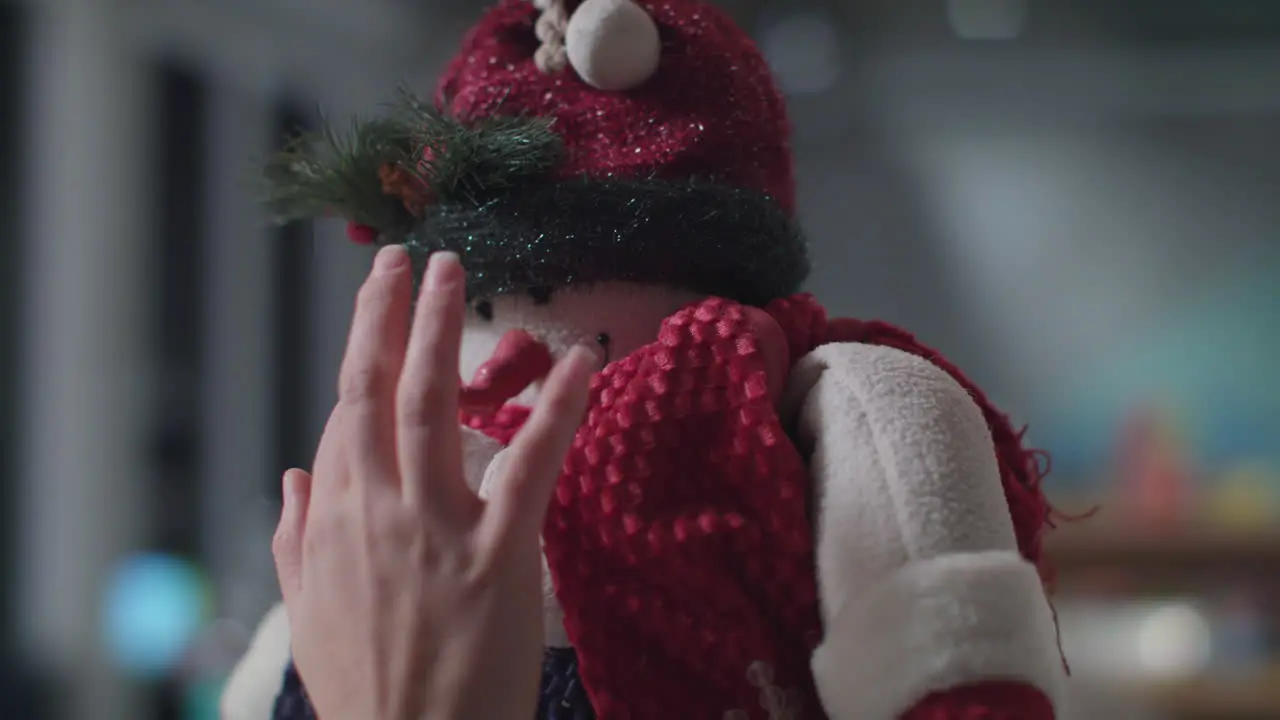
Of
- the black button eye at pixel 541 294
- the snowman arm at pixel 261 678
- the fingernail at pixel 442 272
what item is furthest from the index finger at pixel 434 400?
the snowman arm at pixel 261 678

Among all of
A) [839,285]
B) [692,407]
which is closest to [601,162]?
[692,407]

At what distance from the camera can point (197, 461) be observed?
7.23ft

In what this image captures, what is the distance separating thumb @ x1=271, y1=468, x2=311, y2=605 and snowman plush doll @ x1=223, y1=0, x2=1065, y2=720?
83 millimetres

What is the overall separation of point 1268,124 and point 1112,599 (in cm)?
108

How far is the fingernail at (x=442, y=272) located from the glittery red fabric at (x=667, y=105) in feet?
0.35

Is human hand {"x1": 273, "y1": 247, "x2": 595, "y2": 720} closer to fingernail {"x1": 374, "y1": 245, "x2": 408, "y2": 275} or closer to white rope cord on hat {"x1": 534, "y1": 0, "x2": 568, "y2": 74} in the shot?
fingernail {"x1": 374, "y1": 245, "x2": 408, "y2": 275}

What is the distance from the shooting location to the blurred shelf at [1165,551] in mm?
1994

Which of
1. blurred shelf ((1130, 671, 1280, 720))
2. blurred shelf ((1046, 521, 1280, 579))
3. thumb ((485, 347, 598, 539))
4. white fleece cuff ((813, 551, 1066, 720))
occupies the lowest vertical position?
blurred shelf ((1130, 671, 1280, 720))

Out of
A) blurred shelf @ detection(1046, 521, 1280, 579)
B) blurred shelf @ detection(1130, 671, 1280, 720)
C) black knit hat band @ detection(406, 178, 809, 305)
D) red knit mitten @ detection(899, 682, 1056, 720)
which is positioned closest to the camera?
red knit mitten @ detection(899, 682, 1056, 720)

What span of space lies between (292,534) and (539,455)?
141mm

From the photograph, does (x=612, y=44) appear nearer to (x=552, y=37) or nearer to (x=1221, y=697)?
(x=552, y=37)

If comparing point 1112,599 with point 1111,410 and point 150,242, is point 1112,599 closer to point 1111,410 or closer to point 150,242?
point 1111,410

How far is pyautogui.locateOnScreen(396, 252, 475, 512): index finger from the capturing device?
0.44m

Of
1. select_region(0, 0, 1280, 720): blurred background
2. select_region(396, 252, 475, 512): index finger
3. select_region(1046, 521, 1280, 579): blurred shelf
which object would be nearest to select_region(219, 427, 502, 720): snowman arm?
select_region(396, 252, 475, 512): index finger
